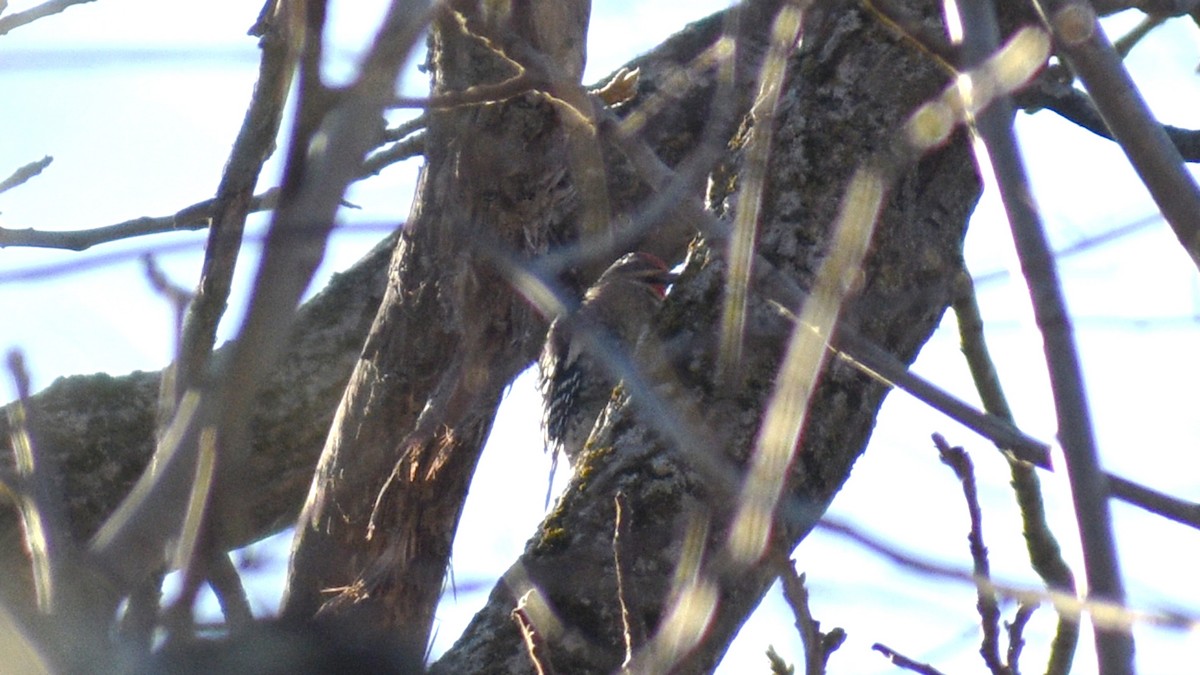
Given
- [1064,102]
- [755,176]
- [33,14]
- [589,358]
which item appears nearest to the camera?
[755,176]

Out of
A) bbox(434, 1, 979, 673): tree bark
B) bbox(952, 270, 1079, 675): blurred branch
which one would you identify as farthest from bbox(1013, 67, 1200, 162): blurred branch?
bbox(952, 270, 1079, 675): blurred branch

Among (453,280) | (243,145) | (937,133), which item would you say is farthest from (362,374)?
(937,133)

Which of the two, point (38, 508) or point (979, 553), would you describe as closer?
point (38, 508)

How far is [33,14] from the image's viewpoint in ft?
7.20

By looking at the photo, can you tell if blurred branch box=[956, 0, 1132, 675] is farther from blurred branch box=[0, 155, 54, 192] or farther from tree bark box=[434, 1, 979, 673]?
blurred branch box=[0, 155, 54, 192]

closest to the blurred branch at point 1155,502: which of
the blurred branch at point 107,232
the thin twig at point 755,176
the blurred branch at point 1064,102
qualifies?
the thin twig at point 755,176

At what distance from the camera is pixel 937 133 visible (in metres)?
1.46

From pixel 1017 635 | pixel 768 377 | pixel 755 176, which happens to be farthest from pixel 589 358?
pixel 1017 635

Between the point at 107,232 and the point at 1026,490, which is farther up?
the point at 107,232

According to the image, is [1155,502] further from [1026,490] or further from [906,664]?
[1026,490]

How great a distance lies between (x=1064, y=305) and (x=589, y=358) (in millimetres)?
3999

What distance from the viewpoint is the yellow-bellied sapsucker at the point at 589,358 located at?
4219 mm

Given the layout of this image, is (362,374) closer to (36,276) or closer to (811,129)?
(811,129)

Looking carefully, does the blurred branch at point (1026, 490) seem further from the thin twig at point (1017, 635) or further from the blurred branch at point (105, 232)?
the blurred branch at point (105, 232)
